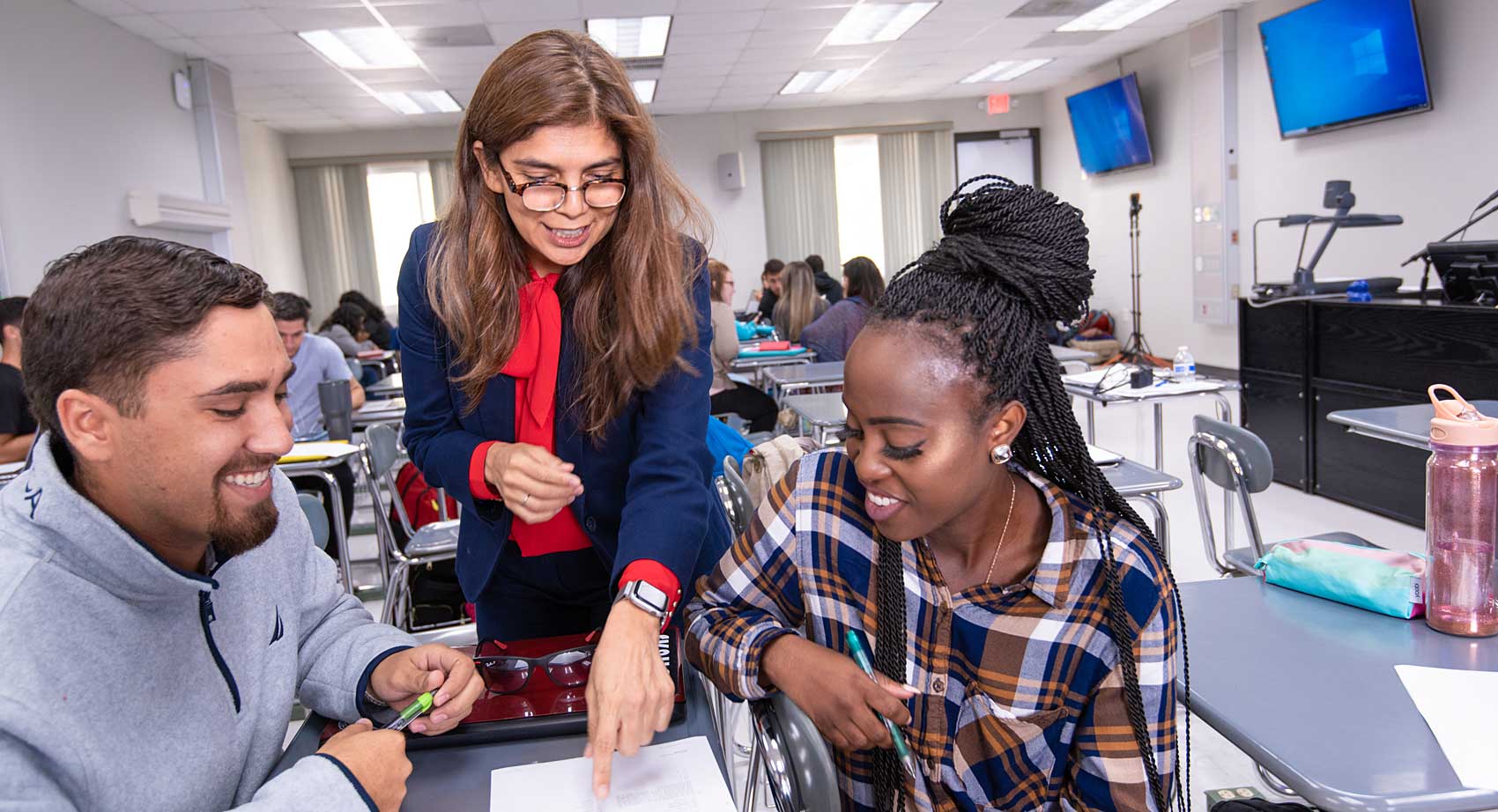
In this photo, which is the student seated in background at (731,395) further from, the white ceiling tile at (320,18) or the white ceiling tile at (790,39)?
the white ceiling tile at (790,39)

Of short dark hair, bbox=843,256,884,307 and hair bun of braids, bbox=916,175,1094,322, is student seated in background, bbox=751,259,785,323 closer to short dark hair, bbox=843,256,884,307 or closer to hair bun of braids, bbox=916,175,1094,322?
short dark hair, bbox=843,256,884,307

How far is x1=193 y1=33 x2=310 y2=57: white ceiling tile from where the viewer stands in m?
6.73

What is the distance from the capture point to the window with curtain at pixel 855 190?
38.4 feet

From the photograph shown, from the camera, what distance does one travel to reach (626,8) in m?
6.58

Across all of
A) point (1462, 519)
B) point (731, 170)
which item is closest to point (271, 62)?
point (731, 170)

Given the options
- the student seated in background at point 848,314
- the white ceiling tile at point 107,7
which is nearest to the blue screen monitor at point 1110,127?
the student seated in background at point 848,314

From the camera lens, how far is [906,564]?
3.85ft

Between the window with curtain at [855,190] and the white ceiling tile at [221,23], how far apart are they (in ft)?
20.3

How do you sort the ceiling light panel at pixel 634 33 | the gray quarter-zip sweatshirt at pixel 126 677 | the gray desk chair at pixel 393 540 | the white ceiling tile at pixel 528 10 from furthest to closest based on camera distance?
1. the ceiling light panel at pixel 634 33
2. the white ceiling tile at pixel 528 10
3. the gray desk chair at pixel 393 540
4. the gray quarter-zip sweatshirt at pixel 126 677

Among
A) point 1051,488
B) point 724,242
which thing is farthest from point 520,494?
point 724,242

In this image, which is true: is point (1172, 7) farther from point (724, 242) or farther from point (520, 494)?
point (520, 494)

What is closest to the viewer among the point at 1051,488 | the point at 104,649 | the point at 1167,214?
the point at 104,649

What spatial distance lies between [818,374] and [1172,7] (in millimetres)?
4969

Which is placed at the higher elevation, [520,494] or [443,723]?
[520,494]
